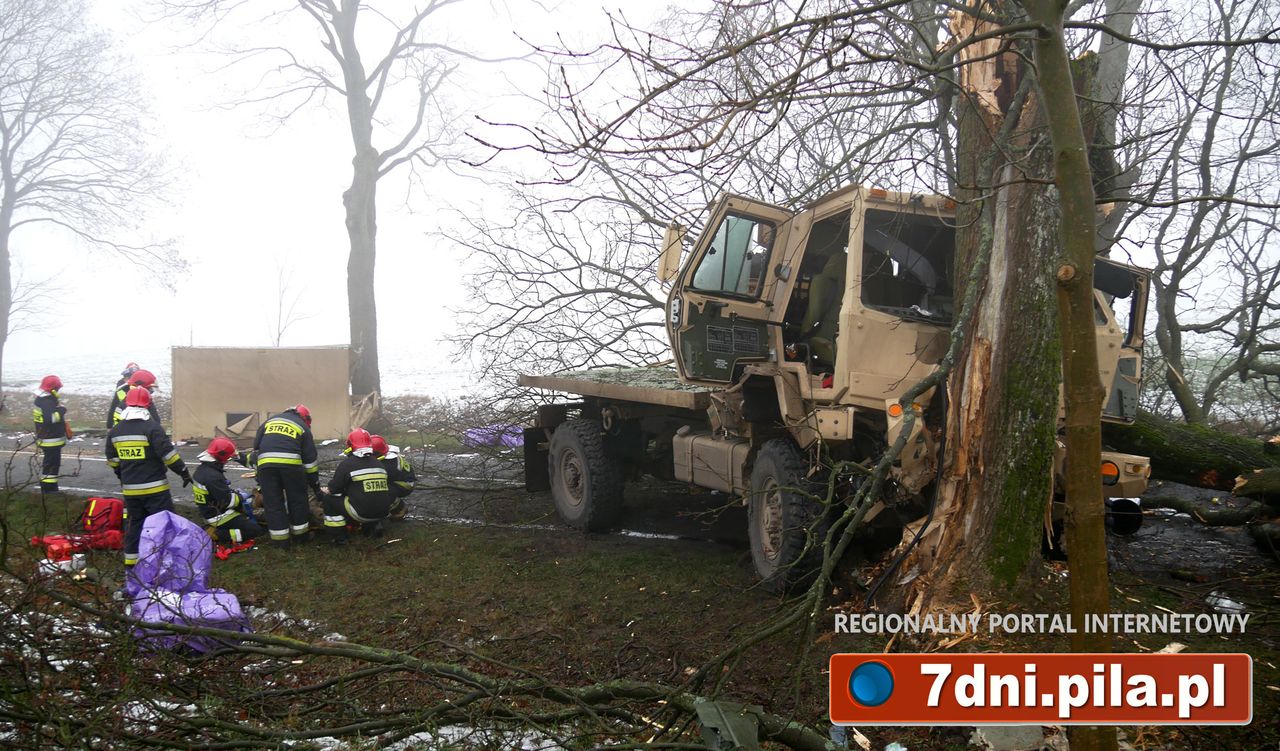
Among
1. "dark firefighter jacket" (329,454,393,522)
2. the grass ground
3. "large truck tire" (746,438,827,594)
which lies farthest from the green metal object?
"dark firefighter jacket" (329,454,393,522)

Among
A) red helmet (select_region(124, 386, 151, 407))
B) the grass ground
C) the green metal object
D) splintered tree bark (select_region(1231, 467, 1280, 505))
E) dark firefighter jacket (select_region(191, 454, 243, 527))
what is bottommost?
the grass ground

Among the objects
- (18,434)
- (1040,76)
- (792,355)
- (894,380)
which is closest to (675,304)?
(792,355)

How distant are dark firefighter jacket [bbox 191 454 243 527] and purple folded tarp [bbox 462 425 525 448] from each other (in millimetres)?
2751

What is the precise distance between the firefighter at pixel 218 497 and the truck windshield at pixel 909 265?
5.23 metres

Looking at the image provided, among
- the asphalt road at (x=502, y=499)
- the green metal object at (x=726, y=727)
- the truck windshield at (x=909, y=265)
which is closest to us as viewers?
the green metal object at (x=726, y=727)

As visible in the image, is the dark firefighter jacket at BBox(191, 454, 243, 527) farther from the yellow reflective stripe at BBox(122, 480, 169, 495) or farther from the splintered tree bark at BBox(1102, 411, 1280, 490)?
the splintered tree bark at BBox(1102, 411, 1280, 490)

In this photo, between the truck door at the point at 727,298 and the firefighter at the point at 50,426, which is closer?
the truck door at the point at 727,298

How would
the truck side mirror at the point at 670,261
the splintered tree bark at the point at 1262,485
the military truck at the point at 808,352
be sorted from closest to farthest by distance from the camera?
the military truck at the point at 808,352 → the splintered tree bark at the point at 1262,485 → the truck side mirror at the point at 670,261

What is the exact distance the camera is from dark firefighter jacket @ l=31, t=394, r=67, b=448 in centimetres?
941

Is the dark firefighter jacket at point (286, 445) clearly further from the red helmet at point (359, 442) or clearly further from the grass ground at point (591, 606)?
the grass ground at point (591, 606)

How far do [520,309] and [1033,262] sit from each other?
6519mm

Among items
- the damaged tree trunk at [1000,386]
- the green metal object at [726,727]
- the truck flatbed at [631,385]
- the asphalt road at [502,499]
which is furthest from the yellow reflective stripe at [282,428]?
the green metal object at [726,727]

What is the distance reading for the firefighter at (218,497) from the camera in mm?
6922

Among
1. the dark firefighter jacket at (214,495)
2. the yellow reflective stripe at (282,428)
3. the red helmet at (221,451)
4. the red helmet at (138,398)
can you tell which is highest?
the red helmet at (138,398)
